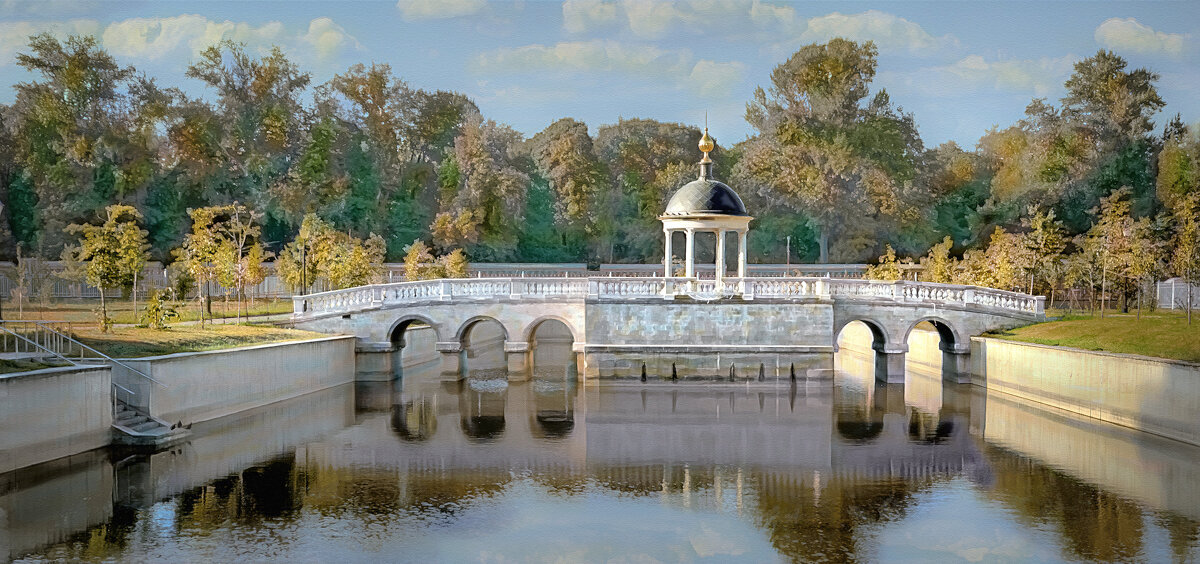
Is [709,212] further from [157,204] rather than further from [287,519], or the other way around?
[157,204]

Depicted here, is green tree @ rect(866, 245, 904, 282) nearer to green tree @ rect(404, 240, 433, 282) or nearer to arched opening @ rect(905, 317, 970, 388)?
arched opening @ rect(905, 317, 970, 388)

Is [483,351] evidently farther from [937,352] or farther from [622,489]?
[622,489]

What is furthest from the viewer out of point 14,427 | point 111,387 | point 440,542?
point 111,387

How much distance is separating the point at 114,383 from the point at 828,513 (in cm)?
2086

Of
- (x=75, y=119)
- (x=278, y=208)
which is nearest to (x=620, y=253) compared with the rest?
(x=278, y=208)

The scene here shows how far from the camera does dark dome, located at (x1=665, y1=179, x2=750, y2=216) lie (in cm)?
5047

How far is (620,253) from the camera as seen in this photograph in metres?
95.0

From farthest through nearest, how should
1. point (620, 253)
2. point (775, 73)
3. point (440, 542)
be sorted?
1. point (620, 253)
2. point (775, 73)
3. point (440, 542)

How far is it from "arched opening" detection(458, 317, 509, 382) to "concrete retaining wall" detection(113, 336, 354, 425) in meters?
7.27

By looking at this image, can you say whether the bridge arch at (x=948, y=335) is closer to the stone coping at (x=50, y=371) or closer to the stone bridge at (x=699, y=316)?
the stone bridge at (x=699, y=316)

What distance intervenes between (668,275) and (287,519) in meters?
30.1

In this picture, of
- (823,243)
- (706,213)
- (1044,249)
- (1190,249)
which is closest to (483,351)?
(706,213)

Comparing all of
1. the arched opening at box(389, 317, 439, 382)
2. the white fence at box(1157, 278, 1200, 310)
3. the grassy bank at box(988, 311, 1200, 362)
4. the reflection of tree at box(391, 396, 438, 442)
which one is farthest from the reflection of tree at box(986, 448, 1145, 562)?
the white fence at box(1157, 278, 1200, 310)

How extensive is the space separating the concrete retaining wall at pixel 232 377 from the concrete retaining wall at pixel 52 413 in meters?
1.69
